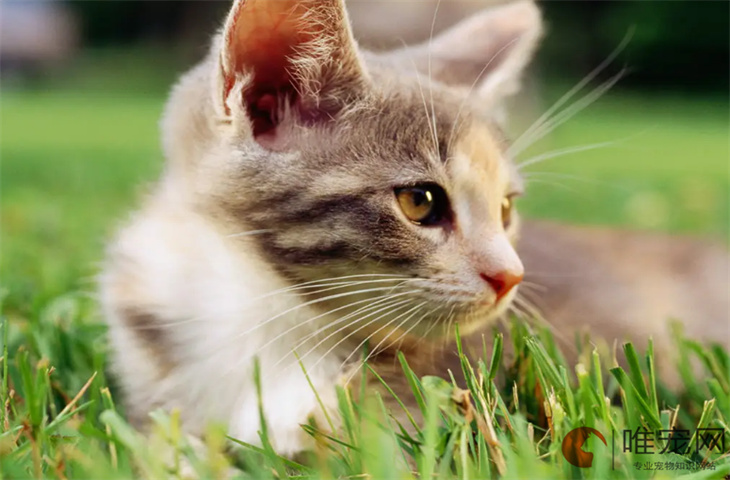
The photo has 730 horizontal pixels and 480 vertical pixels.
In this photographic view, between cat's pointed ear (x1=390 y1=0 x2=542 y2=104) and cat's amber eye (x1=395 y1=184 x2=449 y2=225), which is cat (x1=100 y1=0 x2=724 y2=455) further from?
cat's pointed ear (x1=390 y1=0 x2=542 y2=104)

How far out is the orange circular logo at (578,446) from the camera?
3.19ft

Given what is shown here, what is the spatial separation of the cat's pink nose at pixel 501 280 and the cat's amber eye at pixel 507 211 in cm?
24

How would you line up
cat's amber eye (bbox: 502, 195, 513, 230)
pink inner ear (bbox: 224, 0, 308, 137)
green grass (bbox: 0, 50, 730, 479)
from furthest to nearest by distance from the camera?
cat's amber eye (bbox: 502, 195, 513, 230)
pink inner ear (bbox: 224, 0, 308, 137)
green grass (bbox: 0, 50, 730, 479)

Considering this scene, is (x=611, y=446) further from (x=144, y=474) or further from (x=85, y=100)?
(x=85, y=100)

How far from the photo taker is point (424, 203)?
124 cm

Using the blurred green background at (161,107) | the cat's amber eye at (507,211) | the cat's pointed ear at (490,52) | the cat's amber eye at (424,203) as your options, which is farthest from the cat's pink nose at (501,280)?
the cat's pointed ear at (490,52)

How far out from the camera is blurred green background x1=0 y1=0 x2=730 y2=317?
264 centimetres

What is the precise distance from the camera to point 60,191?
377cm

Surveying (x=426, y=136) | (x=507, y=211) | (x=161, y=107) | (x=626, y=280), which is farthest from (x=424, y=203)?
(x=626, y=280)

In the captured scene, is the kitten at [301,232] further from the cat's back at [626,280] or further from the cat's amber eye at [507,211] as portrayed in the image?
the cat's back at [626,280]

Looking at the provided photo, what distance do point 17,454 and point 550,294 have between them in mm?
1117

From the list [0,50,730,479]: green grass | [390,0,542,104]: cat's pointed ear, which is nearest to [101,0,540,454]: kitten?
[0,50,730,479]: green grass

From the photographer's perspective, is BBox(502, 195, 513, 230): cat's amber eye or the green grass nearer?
the green grass

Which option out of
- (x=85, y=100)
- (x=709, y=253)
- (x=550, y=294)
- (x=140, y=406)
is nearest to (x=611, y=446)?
(x=550, y=294)
